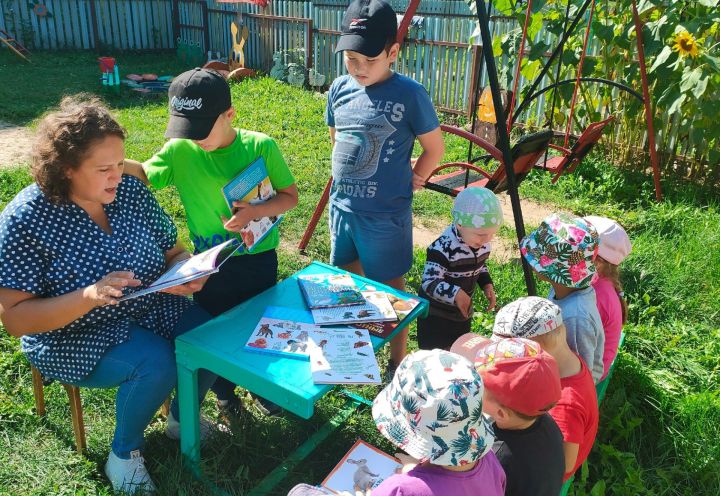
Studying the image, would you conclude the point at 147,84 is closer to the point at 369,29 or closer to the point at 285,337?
the point at 369,29

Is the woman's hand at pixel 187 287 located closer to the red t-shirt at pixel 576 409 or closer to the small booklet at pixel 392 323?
the small booklet at pixel 392 323

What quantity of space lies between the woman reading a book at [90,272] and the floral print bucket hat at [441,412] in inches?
42.1

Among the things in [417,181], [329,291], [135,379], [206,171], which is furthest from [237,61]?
[135,379]

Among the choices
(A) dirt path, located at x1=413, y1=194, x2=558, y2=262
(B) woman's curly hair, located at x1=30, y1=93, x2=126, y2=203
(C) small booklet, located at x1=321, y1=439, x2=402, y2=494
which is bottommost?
(A) dirt path, located at x1=413, y1=194, x2=558, y2=262

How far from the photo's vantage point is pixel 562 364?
195cm

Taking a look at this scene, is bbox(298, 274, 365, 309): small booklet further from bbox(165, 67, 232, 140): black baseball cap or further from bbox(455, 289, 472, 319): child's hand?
bbox(165, 67, 232, 140): black baseball cap

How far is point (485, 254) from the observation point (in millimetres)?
2770

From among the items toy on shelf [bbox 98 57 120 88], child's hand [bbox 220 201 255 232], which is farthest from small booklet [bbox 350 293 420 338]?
toy on shelf [bbox 98 57 120 88]

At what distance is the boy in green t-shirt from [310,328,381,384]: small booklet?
0.63m

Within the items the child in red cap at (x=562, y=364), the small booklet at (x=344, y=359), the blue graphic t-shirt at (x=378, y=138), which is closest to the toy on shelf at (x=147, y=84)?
the blue graphic t-shirt at (x=378, y=138)

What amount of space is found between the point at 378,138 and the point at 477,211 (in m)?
0.58

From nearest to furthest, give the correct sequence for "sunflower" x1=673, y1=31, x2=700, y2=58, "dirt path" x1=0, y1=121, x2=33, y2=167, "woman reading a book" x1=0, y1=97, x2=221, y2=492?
"woman reading a book" x1=0, y1=97, x2=221, y2=492 → "sunflower" x1=673, y1=31, x2=700, y2=58 → "dirt path" x1=0, y1=121, x2=33, y2=167

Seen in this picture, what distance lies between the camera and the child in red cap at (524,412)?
5.27 feet

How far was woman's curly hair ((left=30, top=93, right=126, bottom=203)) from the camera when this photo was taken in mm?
2027
